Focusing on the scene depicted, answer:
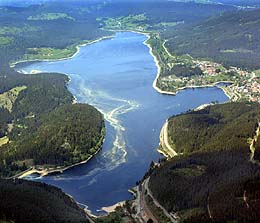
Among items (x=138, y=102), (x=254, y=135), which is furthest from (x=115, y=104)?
(x=254, y=135)

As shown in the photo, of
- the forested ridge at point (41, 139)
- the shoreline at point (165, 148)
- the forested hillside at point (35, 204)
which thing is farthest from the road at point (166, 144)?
the forested hillside at point (35, 204)

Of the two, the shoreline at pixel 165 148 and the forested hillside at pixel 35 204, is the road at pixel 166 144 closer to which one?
the shoreline at pixel 165 148

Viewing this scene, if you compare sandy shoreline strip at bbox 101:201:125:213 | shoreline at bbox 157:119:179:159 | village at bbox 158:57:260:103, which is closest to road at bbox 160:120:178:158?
shoreline at bbox 157:119:179:159

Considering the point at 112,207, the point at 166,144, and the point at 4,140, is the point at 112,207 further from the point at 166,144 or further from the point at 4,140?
the point at 4,140

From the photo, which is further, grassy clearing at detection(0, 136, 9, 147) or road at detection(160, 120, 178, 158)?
grassy clearing at detection(0, 136, 9, 147)

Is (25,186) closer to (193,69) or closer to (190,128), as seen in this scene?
(190,128)

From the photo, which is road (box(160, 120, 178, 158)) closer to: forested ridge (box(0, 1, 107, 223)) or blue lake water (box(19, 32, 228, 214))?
blue lake water (box(19, 32, 228, 214))
